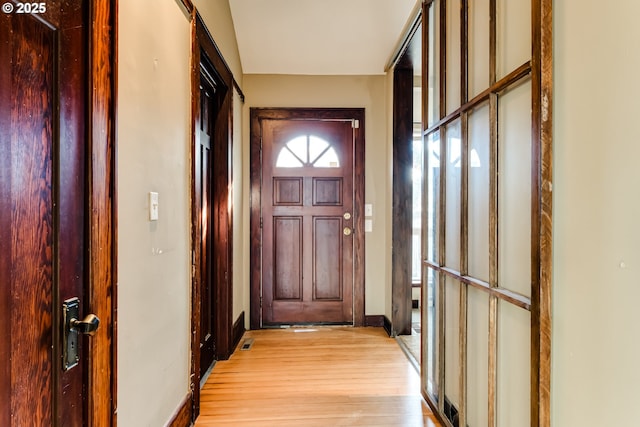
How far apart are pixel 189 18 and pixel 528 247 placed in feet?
6.13

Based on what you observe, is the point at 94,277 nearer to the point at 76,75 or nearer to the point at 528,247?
the point at 76,75

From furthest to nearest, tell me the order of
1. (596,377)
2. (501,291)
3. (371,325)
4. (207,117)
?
(371,325) < (207,117) < (501,291) < (596,377)

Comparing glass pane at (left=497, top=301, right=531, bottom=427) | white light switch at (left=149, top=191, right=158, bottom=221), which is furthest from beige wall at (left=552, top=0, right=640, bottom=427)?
white light switch at (left=149, top=191, right=158, bottom=221)

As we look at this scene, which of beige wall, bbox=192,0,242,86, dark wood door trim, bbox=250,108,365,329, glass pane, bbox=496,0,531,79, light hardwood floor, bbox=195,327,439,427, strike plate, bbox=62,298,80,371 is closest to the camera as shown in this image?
strike plate, bbox=62,298,80,371

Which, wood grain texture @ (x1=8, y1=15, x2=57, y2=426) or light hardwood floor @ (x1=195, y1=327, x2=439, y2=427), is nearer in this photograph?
wood grain texture @ (x1=8, y1=15, x2=57, y2=426)

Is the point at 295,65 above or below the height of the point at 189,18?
above

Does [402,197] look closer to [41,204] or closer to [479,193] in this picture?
[479,193]

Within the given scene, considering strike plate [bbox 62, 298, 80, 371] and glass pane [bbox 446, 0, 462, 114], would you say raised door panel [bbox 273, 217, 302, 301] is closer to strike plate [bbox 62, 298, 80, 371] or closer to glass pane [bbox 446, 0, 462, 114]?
glass pane [bbox 446, 0, 462, 114]

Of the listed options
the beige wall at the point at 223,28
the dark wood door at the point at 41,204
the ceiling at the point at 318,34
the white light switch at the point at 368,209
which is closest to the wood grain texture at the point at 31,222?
the dark wood door at the point at 41,204

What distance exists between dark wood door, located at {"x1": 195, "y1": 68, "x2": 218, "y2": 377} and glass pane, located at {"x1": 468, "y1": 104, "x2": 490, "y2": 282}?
5.42 ft

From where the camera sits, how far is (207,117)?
2547 mm

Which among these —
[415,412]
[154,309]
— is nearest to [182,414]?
[154,309]

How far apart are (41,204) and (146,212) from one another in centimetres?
54

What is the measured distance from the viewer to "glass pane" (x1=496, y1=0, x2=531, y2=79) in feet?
3.82
